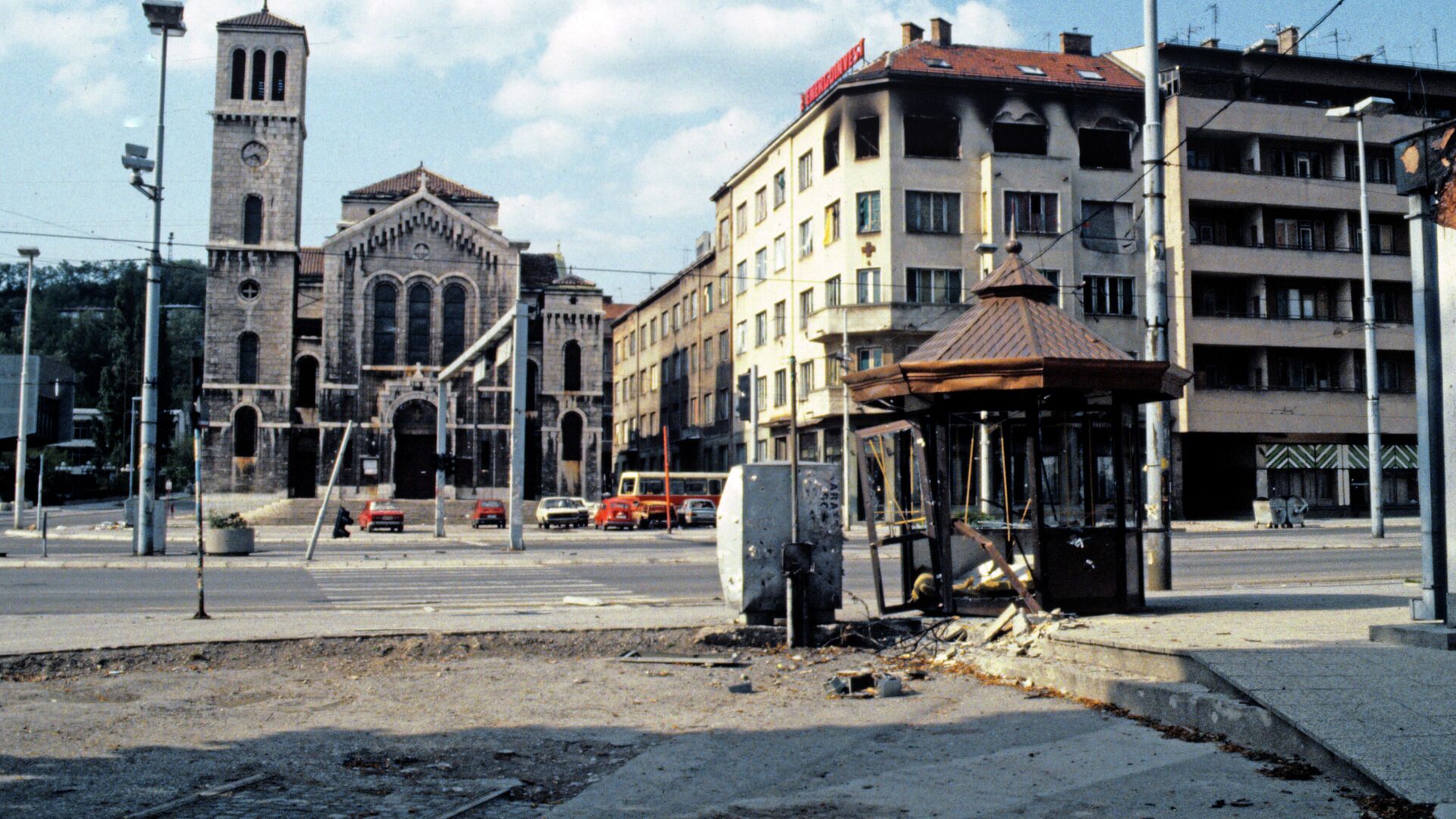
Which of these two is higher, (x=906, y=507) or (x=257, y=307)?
(x=257, y=307)

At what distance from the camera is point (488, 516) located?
54.3 metres

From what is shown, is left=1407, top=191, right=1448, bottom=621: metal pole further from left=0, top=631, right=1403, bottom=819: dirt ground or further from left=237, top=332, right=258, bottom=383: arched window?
left=237, top=332, right=258, bottom=383: arched window

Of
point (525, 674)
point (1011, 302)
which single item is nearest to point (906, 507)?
point (1011, 302)

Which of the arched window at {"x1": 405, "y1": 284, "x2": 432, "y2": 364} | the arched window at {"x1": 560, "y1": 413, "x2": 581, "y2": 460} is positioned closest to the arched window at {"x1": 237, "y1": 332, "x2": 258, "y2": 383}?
the arched window at {"x1": 405, "y1": 284, "x2": 432, "y2": 364}

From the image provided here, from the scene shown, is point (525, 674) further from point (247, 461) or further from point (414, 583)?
point (247, 461)

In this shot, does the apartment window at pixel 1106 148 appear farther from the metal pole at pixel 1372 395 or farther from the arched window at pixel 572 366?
the arched window at pixel 572 366

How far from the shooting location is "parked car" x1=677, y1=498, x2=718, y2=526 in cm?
5491

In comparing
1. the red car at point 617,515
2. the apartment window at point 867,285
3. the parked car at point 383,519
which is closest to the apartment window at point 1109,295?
the apartment window at point 867,285

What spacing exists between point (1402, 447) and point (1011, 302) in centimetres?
4842

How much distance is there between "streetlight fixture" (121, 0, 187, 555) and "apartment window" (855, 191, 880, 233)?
28.2 meters

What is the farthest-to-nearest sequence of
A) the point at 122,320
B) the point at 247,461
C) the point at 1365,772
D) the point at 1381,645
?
1. the point at 122,320
2. the point at 247,461
3. the point at 1381,645
4. the point at 1365,772

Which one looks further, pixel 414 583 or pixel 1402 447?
pixel 1402 447

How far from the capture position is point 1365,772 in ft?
18.1

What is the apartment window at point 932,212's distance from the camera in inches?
1918
